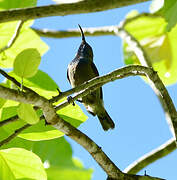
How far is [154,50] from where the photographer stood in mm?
3146

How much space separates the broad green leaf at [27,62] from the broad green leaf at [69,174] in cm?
55

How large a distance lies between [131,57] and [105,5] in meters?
1.67

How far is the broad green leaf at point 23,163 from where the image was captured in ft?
6.06

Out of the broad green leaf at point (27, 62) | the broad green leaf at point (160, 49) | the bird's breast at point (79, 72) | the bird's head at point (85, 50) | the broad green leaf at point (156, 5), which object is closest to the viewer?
the broad green leaf at point (27, 62)

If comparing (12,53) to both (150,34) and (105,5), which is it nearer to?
(105,5)

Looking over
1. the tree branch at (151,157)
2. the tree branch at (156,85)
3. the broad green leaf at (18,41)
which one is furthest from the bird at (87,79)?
the broad green leaf at (18,41)

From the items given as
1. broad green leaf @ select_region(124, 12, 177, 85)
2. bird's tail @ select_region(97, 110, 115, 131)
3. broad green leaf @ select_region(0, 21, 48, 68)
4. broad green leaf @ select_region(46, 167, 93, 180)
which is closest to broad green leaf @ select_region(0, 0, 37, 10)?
broad green leaf @ select_region(0, 21, 48, 68)

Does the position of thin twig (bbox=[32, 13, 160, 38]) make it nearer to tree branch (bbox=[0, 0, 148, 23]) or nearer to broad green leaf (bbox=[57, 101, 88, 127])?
broad green leaf (bbox=[57, 101, 88, 127])

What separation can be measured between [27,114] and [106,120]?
8.62 feet

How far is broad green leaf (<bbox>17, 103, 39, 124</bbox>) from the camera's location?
5.13 ft

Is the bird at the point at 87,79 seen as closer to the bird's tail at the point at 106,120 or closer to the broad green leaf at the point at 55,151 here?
the bird's tail at the point at 106,120

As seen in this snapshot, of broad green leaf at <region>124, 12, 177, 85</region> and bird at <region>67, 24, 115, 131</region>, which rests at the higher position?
broad green leaf at <region>124, 12, 177, 85</region>

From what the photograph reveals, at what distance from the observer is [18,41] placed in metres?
2.20

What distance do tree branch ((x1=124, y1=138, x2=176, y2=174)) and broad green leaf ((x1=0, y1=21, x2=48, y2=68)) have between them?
1.45 metres
